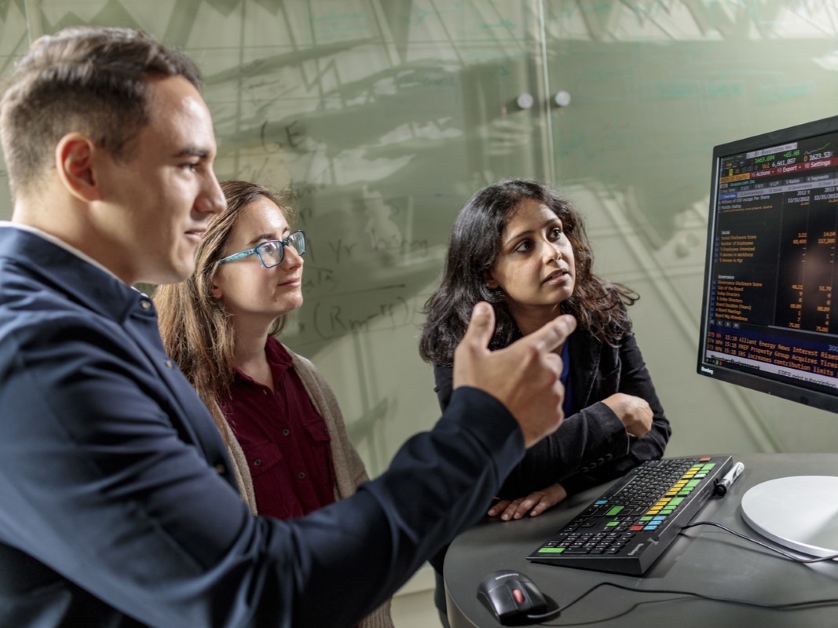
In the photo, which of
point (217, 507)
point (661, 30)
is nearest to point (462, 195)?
point (661, 30)

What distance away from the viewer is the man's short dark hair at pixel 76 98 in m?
0.72

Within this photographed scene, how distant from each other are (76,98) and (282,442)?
927 millimetres

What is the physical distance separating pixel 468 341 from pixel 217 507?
30 centimetres

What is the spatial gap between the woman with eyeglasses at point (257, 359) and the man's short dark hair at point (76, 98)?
0.74m

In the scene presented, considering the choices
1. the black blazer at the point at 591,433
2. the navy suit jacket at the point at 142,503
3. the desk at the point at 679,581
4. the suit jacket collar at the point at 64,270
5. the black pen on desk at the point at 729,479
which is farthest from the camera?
the black blazer at the point at 591,433

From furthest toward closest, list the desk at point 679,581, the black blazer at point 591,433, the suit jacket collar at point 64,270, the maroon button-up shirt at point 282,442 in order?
the maroon button-up shirt at point 282,442, the black blazer at point 591,433, the desk at point 679,581, the suit jacket collar at point 64,270

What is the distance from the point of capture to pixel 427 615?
2.47 meters

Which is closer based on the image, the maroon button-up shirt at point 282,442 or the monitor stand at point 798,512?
the monitor stand at point 798,512

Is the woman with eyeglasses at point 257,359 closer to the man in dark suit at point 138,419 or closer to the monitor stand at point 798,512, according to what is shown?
the man in dark suit at point 138,419

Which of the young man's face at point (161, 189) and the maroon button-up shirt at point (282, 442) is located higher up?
the young man's face at point (161, 189)

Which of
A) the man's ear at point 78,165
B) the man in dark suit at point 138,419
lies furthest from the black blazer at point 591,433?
the man's ear at point 78,165

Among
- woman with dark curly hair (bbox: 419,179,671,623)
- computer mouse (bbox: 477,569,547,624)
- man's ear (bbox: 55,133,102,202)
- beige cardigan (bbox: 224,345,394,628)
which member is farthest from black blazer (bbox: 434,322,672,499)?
man's ear (bbox: 55,133,102,202)

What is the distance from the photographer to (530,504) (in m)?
1.23

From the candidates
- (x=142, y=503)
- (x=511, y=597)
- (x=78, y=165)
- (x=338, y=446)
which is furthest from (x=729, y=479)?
(x=78, y=165)
